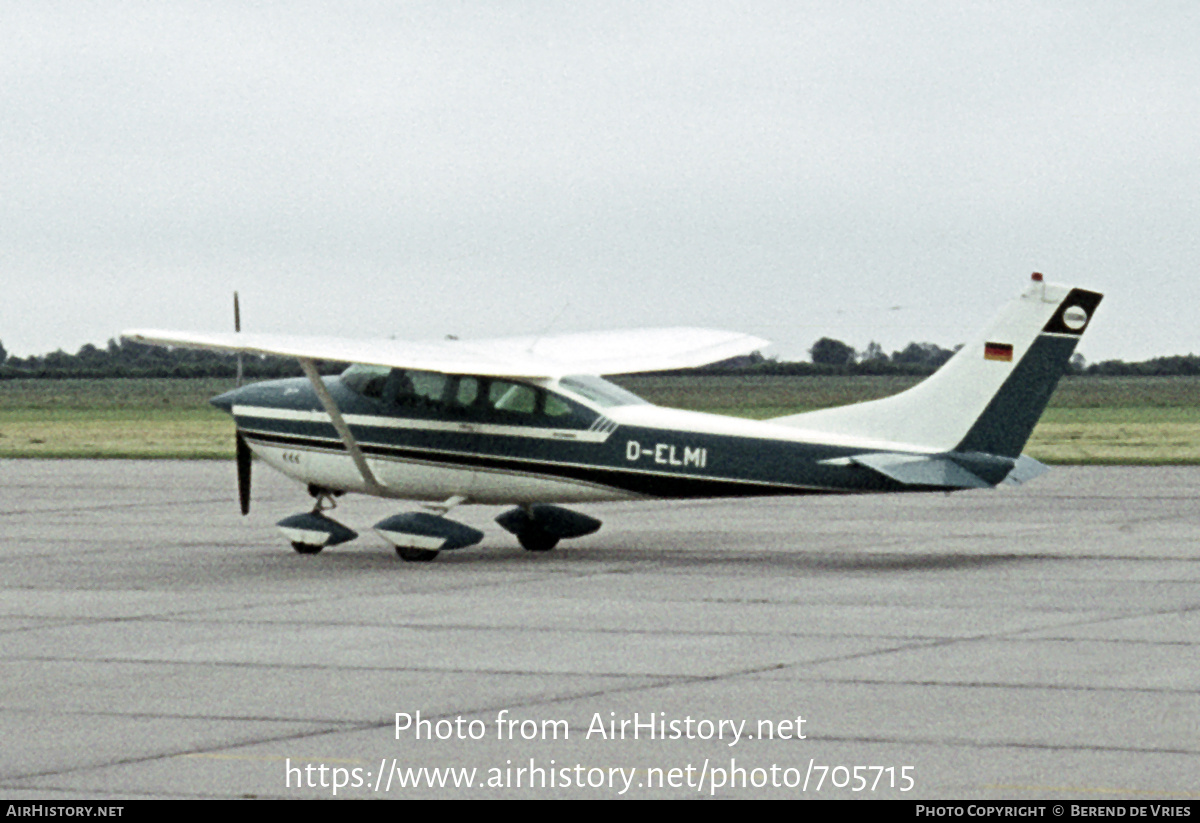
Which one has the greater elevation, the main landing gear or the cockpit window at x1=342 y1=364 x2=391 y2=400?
the cockpit window at x1=342 y1=364 x2=391 y2=400

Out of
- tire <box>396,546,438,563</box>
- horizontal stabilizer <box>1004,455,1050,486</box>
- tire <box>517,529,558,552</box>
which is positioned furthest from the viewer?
tire <box>517,529,558,552</box>

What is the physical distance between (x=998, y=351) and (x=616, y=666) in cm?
762

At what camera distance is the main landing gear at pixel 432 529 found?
1875 cm

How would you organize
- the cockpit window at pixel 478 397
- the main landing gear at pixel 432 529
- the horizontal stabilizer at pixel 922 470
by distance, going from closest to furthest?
the horizontal stabilizer at pixel 922 470 < the main landing gear at pixel 432 529 < the cockpit window at pixel 478 397

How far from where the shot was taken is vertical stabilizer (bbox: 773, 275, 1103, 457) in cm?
1773

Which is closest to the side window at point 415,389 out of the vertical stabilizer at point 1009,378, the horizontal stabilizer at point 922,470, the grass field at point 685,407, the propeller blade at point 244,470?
the propeller blade at point 244,470

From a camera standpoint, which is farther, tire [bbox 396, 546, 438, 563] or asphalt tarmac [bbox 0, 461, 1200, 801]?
tire [bbox 396, 546, 438, 563]

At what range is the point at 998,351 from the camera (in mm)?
17844

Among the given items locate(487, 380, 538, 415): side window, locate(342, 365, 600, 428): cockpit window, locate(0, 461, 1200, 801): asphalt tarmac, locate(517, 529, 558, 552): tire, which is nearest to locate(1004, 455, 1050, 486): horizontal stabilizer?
locate(0, 461, 1200, 801): asphalt tarmac

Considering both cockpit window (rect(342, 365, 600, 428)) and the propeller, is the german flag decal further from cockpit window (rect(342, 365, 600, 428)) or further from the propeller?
the propeller

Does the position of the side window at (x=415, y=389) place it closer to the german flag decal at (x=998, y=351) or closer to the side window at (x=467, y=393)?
the side window at (x=467, y=393)

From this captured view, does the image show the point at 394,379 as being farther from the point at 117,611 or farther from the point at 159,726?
the point at 159,726

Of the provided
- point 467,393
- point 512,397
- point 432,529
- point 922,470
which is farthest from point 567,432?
point 922,470

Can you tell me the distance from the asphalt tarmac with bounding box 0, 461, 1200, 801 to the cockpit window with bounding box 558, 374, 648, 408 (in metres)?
1.69
